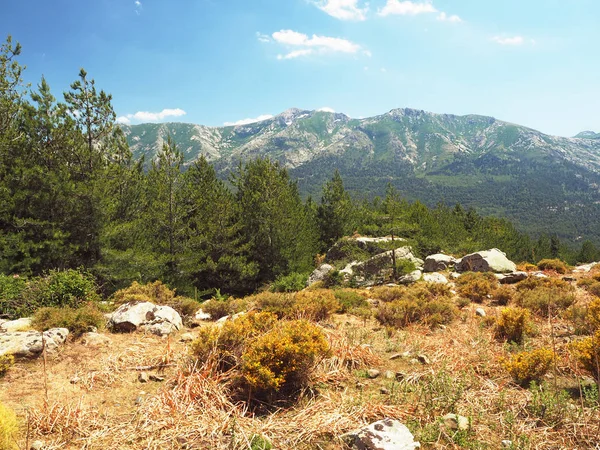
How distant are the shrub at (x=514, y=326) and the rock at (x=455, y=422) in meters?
3.72

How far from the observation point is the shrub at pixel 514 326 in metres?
6.74

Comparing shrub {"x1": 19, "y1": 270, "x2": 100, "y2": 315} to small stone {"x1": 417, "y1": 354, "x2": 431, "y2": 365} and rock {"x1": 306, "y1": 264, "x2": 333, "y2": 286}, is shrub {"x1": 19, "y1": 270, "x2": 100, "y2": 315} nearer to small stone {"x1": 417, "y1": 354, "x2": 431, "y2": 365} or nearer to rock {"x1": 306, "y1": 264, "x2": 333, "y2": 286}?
small stone {"x1": 417, "y1": 354, "x2": 431, "y2": 365}

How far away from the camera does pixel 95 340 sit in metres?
6.67

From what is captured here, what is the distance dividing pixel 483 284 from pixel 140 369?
11.6 m

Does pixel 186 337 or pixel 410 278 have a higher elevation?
pixel 186 337

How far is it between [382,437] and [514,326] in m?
5.02

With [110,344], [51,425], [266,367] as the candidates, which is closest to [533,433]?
[266,367]

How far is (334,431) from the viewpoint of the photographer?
3.82 m

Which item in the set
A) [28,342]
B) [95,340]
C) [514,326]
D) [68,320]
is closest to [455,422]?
[514,326]

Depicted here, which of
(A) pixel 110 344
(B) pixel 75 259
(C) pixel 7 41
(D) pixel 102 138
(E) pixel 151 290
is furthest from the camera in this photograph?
(D) pixel 102 138

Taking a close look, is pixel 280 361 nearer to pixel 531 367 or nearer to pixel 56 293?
pixel 531 367

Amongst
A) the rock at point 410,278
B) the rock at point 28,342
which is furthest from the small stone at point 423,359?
the rock at point 410,278

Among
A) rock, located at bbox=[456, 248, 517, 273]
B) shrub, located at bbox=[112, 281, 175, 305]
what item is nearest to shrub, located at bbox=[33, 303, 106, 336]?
shrub, located at bbox=[112, 281, 175, 305]

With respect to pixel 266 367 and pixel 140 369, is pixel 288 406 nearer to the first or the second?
pixel 266 367
